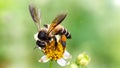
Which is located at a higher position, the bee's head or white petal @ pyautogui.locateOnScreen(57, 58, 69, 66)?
the bee's head

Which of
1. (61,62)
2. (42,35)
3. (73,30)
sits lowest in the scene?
(61,62)

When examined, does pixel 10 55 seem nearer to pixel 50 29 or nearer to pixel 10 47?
pixel 10 47

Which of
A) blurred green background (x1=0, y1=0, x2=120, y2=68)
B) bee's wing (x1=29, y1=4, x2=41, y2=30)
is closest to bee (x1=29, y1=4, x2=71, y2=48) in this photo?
bee's wing (x1=29, y1=4, x2=41, y2=30)

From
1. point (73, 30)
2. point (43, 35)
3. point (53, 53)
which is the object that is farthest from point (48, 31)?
point (73, 30)

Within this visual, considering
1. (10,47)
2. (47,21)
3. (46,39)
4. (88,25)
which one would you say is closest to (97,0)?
(88,25)

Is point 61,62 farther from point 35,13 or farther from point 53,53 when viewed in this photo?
point 35,13

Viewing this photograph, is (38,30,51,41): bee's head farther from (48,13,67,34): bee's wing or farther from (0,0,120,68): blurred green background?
(0,0,120,68): blurred green background

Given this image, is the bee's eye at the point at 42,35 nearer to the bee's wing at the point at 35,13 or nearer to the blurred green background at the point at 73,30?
the bee's wing at the point at 35,13
